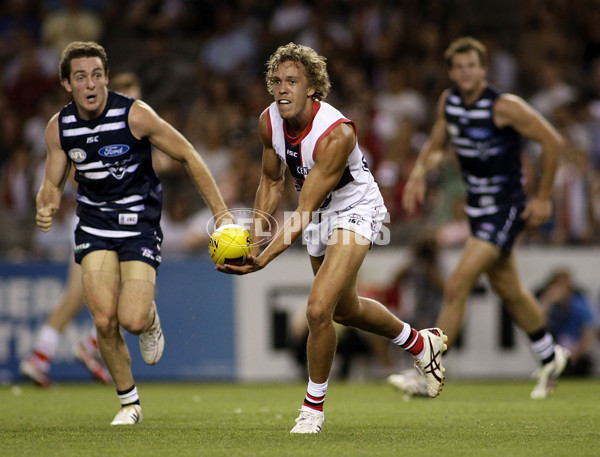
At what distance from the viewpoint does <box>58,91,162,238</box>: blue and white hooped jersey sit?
703 centimetres

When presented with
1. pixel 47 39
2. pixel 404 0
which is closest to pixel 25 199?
pixel 47 39

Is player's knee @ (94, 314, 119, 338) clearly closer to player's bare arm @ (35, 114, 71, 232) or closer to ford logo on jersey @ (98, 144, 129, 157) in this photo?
player's bare arm @ (35, 114, 71, 232)

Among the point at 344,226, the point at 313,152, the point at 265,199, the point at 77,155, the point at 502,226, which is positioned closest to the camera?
the point at 313,152

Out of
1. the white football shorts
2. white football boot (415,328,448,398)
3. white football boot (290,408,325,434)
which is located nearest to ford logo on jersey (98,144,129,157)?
the white football shorts

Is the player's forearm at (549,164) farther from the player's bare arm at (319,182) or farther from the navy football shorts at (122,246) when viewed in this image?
the navy football shorts at (122,246)

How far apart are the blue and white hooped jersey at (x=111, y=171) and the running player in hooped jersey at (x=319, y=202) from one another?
958 millimetres

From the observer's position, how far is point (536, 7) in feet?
52.1

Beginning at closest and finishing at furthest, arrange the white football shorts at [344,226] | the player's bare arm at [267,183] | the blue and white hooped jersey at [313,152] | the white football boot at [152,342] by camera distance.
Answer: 1. the blue and white hooped jersey at [313,152]
2. the white football shorts at [344,226]
3. the player's bare arm at [267,183]
4. the white football boot at [152,342]

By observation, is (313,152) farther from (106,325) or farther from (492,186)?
(492,186)

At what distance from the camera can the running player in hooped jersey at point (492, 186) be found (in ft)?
28.8

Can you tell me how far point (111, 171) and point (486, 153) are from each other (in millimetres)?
3568

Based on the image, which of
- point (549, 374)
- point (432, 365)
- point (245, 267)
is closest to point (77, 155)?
point (245, 267)

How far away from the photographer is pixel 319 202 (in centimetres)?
631

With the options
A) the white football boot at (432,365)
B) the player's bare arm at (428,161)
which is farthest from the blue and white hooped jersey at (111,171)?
the player's bare arm at (428,161)
